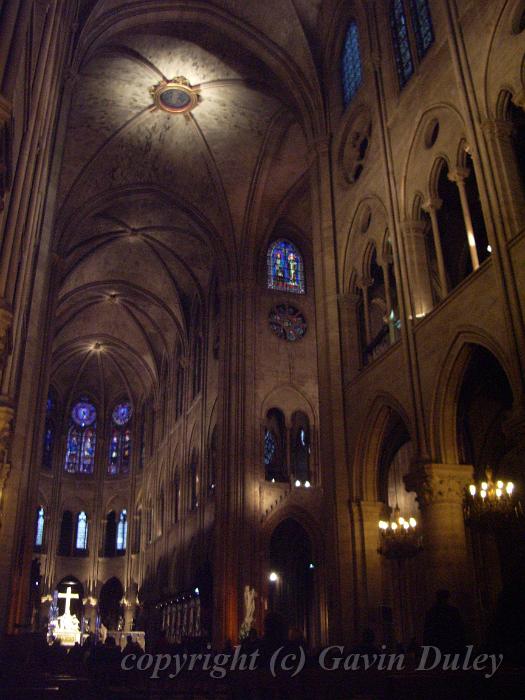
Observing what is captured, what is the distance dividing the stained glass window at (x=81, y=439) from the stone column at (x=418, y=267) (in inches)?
1463

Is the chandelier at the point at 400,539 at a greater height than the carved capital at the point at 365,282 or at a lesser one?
lesser

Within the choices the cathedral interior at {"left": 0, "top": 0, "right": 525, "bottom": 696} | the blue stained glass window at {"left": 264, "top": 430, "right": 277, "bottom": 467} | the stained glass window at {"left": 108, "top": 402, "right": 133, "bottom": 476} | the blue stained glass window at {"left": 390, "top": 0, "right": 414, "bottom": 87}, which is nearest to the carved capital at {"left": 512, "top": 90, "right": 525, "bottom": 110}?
the cathedral interior at {"left": 0, "top": 0, "right": 525, "bottom": 696}

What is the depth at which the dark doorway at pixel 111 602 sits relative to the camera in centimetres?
4388

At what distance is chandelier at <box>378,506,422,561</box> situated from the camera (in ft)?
47.1

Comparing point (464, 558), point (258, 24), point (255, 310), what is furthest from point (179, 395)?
point (464, 558)

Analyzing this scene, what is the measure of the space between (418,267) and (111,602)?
1469 inches

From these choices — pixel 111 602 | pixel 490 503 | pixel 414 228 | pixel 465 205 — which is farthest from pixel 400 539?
pixel 111 602

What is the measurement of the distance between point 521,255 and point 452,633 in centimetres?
598

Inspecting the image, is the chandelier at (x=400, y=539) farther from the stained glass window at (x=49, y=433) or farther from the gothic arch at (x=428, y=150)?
the stained glass window at (x=49, y=433)

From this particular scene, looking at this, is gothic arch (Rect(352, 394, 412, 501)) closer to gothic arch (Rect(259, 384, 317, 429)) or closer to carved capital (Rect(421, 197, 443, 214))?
carved capital (Rect(421, 197, 443, 214))

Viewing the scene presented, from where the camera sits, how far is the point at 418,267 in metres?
14.4

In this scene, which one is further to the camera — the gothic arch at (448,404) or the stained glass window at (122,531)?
the stained glass window at (122,531)

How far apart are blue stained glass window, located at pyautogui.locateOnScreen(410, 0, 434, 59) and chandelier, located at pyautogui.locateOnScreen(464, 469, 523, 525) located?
9.22m

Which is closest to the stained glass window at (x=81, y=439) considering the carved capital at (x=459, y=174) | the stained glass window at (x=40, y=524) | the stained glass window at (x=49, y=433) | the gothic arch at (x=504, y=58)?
the stained glass window at (x=49, y=433)
